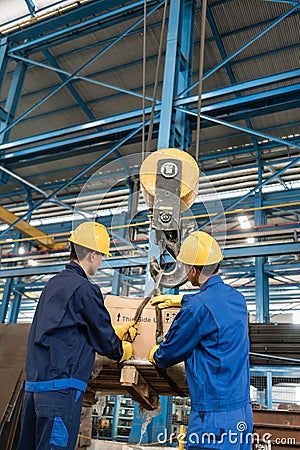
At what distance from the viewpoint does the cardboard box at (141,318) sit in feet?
9.69

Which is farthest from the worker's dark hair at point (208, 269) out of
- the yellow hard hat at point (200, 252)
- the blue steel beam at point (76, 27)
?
the blue steel beam at point (76, 27)

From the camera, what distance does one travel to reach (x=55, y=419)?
2.07 metres

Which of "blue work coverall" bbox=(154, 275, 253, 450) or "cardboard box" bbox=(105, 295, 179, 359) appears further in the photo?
"cardboard box" bbox=(105, 295, 179, 359)

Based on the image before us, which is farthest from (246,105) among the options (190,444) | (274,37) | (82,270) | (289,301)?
(289,301)

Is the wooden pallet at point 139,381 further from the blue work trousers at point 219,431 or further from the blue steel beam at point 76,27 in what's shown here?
the blue steel beam at point 76,27

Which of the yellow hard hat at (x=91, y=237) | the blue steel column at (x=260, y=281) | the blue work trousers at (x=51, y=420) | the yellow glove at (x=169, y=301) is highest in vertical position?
the blue steel column at (x=260, y=281)

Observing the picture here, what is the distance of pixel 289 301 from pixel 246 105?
45.4ft

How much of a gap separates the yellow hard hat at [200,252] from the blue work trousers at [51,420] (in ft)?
3.22

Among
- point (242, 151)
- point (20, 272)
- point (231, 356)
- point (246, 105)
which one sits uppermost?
point (242, 151)

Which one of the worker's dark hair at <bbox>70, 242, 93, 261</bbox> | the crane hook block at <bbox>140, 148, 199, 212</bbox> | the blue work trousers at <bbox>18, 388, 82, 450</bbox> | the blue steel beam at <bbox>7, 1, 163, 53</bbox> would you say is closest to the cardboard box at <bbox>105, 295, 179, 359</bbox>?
the worker's dark hair at <bbox>70, 242, 93, 261</bbox>

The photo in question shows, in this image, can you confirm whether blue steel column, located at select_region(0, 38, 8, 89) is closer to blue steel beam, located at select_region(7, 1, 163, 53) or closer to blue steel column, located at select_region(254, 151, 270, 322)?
blue steel beam, located at select_region(7, 1, 163, 53)

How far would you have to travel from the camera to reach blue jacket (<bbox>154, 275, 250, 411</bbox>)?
2129 millimetres

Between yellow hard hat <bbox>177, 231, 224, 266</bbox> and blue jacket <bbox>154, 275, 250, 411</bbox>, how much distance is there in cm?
24

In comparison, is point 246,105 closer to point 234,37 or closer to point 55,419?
point 234,37
